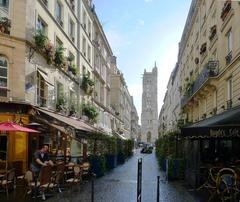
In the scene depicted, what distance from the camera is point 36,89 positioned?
21.8 meters

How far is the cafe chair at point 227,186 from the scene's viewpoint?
11.6m

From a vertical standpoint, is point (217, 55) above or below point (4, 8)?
below

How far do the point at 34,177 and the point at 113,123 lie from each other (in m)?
48.3

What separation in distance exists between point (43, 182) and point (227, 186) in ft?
19.0

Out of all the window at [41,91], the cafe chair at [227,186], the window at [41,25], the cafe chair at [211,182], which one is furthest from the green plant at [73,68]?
the cafe chair at [227,186]

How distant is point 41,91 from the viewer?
919 inches

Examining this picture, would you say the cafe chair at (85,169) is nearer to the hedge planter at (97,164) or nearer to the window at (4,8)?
the hedge planter at (97,164)

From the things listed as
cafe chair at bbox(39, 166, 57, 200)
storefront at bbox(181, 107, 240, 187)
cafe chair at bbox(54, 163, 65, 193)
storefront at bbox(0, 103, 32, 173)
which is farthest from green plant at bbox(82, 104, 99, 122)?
cafe chair at bbox(39, 166, 57, 200)

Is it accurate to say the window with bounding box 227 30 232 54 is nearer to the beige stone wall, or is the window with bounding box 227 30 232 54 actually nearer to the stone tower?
the beige stone wall

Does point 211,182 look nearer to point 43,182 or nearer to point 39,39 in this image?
point 43,182

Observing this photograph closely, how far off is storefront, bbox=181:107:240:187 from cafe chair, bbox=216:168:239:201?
122 cm

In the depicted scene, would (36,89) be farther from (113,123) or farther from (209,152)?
(113,123)

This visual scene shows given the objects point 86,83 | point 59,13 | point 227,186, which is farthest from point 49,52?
point 227,186

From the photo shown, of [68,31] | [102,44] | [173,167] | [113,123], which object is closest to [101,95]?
[102,44]
